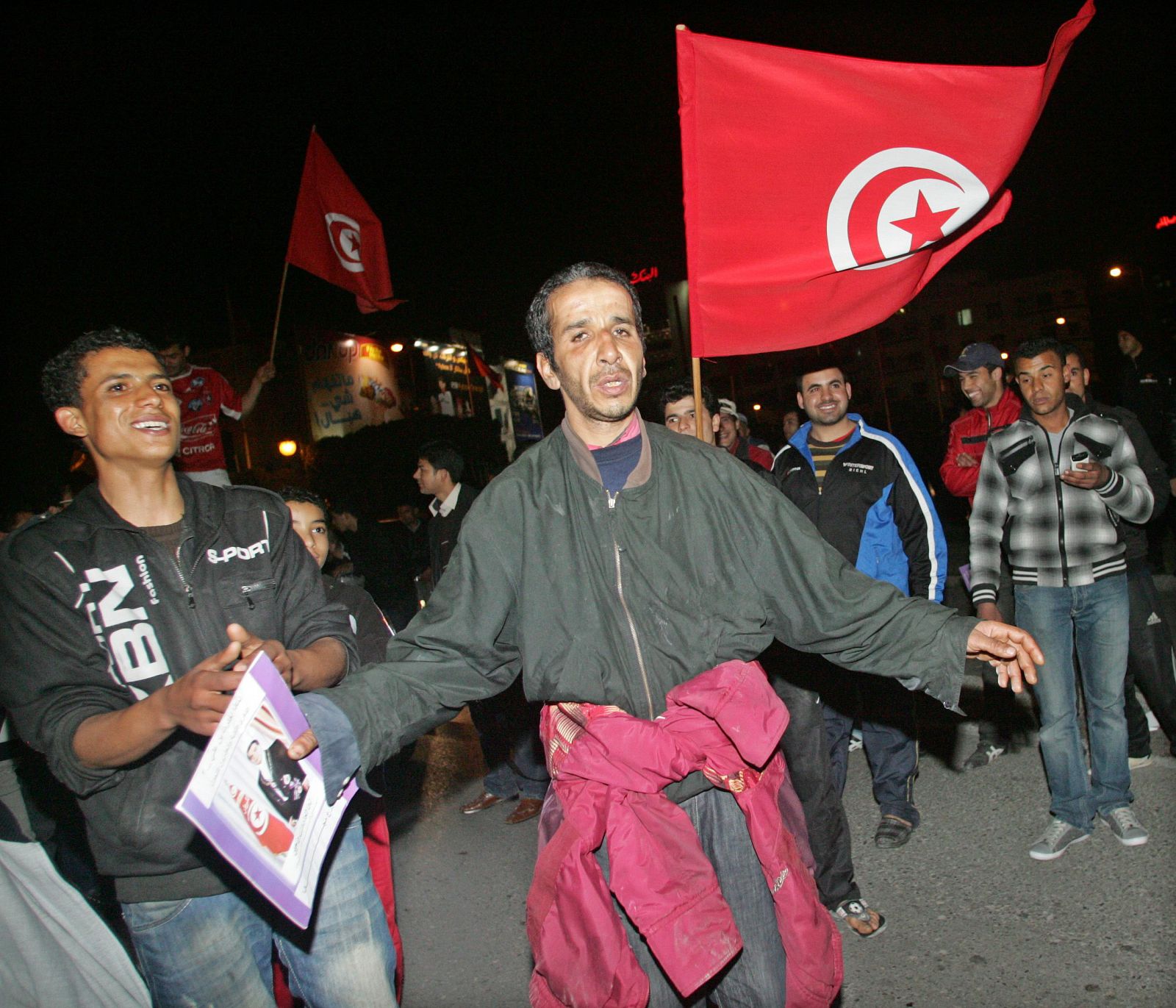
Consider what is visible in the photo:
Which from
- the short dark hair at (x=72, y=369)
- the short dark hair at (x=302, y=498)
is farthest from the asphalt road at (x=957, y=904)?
the short dark hair at (x=72, y=369)

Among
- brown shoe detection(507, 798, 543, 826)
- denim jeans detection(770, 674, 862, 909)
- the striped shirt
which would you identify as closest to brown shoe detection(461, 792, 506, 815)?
brown shoe detection(507, 798, 543, 826)

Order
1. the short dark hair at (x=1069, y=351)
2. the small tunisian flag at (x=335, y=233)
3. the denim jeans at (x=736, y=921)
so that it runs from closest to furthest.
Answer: the denim jeans at (x=736, y=921), the short dark hair at (x=1069, y=351), the small tunisian flag at (x=335, y=233)

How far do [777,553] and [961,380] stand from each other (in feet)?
11.8

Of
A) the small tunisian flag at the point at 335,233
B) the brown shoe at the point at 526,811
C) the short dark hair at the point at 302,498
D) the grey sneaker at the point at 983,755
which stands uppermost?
the small tunisian flag at the point at 335,233

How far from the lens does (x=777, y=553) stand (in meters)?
2.30

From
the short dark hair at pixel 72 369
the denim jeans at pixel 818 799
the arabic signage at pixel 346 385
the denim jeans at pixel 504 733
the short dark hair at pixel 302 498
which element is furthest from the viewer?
the arabic signage at pixel 346 385

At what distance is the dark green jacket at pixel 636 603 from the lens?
7.14 ft

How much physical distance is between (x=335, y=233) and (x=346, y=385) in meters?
22.7

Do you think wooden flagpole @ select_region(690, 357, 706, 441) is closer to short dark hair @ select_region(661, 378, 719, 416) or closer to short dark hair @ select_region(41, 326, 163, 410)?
short dark hair @ select_region(661, 378, 719, 416)

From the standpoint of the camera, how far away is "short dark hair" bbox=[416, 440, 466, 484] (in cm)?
631

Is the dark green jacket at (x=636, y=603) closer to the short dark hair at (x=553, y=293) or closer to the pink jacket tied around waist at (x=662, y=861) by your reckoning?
the pink jacket tied around waist at (x=662, y=861)

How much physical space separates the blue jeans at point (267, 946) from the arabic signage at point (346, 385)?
1043 inches

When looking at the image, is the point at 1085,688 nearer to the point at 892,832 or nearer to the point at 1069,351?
the point at 892,832

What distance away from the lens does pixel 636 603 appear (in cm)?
222
